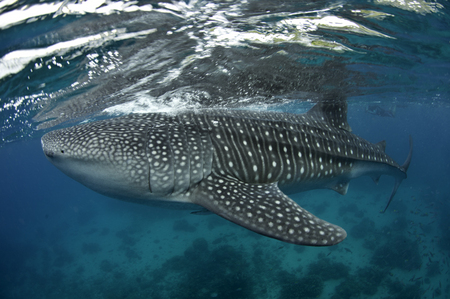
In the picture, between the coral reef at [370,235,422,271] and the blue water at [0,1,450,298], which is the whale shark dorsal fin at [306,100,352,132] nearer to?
the blue water at [0,1,450,298]

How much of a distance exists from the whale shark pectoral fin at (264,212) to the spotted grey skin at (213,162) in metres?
0.01

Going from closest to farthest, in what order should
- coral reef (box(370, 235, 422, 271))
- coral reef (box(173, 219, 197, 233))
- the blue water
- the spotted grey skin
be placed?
the spotted grey skin < the blue water < coral reef (box(370, 235, 422, 271)) < coral reef (box(173, 219, 197, 233))

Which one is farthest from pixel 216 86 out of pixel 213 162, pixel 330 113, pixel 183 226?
pixel 183 226

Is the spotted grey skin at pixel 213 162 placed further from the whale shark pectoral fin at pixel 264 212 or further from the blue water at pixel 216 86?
the blue water at pixel 216 86

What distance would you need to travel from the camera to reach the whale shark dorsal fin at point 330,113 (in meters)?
6.25

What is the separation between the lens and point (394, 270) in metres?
12.5

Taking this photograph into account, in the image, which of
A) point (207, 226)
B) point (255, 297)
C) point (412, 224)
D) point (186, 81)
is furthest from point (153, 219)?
point (412, 224)

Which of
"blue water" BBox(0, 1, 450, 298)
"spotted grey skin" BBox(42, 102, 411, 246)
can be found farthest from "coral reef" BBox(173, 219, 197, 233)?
"spotted grey skin" BBox(42, 102, 411, 246)

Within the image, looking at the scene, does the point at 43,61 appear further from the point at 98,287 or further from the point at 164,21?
the point at 98,287

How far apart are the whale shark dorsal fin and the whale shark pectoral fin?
3.51m

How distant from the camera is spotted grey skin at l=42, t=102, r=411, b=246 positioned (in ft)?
9.84

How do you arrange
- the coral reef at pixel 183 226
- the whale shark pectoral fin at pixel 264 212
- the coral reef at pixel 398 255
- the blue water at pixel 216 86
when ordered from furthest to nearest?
1. the coral reef at pixel 183 226
2. the coral reef at pixel 398 255
3. the blue water at pixel 216 86
4. the whale shark pectoral fin at pixel 264 212

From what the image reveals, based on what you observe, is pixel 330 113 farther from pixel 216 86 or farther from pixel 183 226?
pixel 183 226

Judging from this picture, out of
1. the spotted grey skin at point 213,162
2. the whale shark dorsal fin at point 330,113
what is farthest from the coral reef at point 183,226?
the spotted grey skin at point 213,162
